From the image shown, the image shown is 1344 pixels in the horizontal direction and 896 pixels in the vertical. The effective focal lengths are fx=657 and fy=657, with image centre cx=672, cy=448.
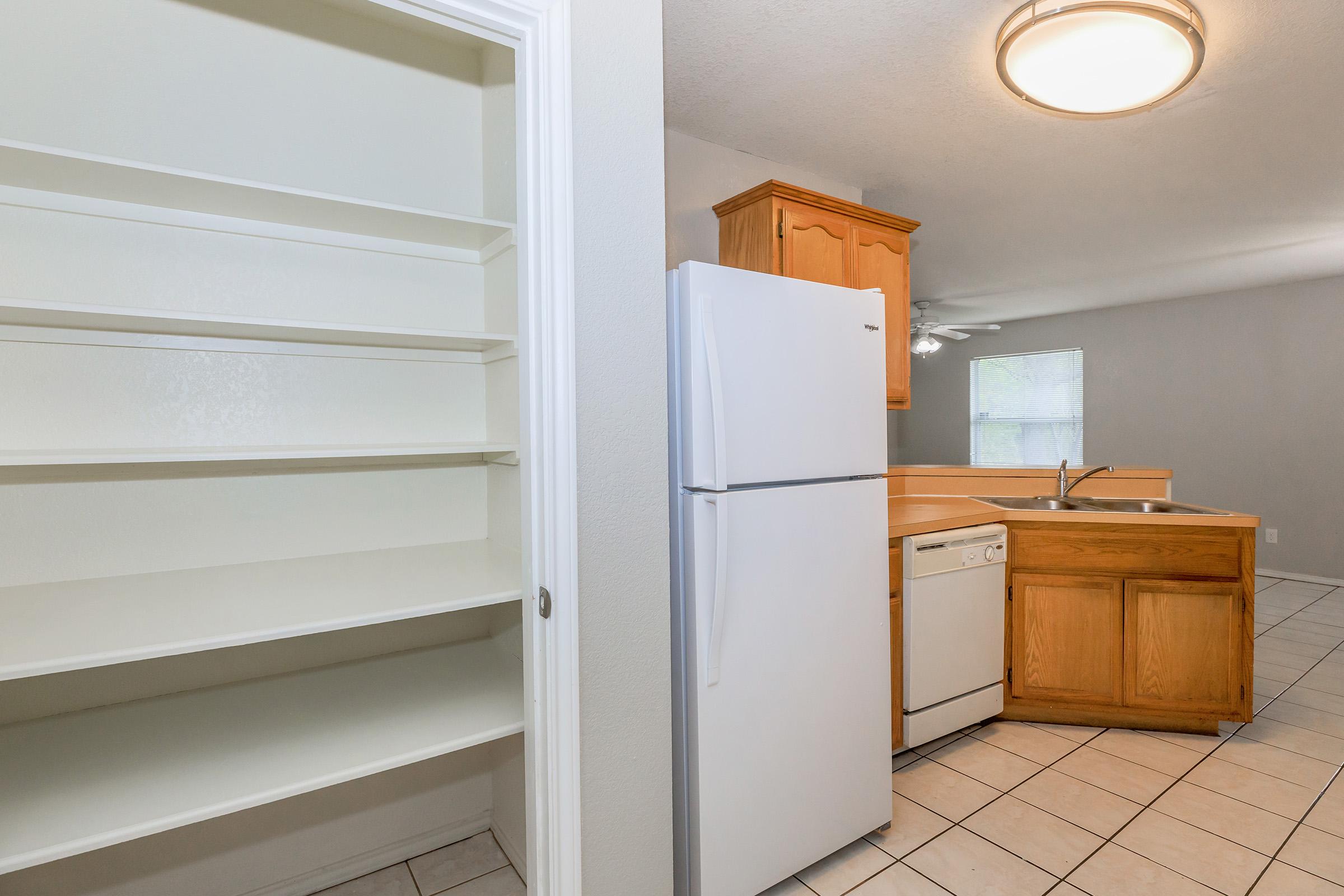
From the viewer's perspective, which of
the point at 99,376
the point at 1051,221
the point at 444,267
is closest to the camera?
the point at 99,376

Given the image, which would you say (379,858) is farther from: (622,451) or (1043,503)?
(1043,503)

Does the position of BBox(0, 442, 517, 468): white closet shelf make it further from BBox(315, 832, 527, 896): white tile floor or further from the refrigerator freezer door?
BBox(315, 832, 527, 896): white tile floor

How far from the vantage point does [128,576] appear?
1.57m

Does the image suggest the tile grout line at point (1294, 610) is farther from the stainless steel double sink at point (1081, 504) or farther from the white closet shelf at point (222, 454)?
the white closet shelf at point (222, 454)

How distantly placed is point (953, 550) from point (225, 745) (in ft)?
7.83

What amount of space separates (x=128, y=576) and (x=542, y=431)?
1.10 meters

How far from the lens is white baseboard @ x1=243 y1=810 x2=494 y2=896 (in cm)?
178

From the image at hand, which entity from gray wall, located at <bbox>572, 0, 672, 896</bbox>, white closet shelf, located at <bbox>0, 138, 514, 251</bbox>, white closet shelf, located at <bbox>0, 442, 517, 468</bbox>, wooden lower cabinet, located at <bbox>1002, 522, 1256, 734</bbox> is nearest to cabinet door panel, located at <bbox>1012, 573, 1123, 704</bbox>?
wooden lower cabinet, located at <bbox>1002, 522, 1256, 734</bbox>

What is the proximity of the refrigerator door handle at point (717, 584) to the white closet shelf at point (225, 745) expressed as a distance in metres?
0.48

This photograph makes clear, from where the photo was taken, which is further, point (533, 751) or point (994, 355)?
point (994, 355)

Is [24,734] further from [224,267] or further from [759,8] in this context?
[759,8]

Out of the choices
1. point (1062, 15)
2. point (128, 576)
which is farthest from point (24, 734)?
point (1062, 15)

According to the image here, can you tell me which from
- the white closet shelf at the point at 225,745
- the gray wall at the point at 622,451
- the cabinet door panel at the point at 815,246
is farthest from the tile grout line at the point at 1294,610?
the white closet shelf at the point at 225,745

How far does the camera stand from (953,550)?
2578 mm
